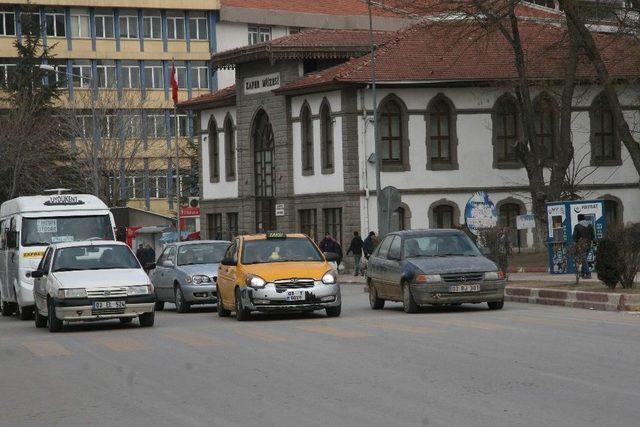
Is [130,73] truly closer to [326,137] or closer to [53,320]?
[326,137]

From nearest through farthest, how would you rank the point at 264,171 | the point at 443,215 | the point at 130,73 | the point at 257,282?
the point at 257,282 < the point at 443,215 < the point at 264,171 < the point at 130,73

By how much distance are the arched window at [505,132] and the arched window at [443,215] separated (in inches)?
109

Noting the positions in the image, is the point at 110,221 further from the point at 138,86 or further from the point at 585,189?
the point at 138,86

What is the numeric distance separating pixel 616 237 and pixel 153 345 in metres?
11.6

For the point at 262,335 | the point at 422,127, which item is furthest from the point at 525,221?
the point at 262,335

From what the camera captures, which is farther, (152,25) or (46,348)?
(152,25)

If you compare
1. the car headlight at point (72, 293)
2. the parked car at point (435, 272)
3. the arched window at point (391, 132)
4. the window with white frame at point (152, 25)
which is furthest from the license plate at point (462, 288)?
the window with white frame at point (152, 25)

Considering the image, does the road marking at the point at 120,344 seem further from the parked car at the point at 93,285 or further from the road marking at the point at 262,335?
the parked car at the point at 93,285

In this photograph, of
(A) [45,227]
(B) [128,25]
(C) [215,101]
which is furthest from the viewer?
(B) [128,25]

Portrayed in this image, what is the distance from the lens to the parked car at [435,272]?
26.0 m


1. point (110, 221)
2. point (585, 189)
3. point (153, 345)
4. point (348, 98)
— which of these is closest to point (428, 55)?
point (348, 98)

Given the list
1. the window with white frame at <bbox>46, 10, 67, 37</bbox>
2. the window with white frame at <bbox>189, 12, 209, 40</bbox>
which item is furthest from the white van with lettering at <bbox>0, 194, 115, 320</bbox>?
the window with white frame at <bbox>189, 12, 209, 40</bbox>

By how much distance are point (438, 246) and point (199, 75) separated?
74.2 meters

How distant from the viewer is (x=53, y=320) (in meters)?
24.6
